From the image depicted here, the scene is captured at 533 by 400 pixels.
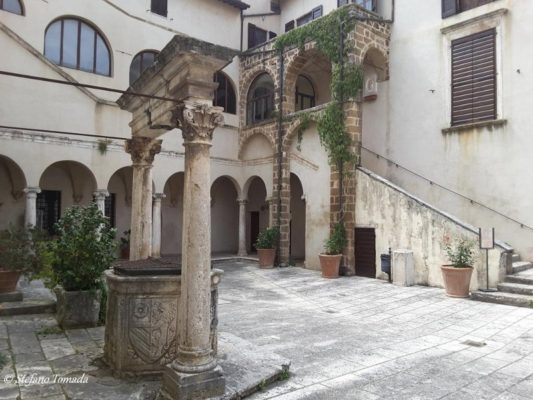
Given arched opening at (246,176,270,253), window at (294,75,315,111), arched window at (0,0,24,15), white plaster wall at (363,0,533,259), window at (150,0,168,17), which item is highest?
window at (150,0,168,17)

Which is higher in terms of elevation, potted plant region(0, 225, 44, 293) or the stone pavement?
potted plant region(0, 225, 44, 293)

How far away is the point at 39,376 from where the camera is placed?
439 cm

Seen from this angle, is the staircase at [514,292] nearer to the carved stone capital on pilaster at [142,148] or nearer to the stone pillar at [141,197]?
the stone pillar at [141,197]

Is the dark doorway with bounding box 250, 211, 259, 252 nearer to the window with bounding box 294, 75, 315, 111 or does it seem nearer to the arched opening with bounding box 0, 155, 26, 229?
the window with bounding box 294, 75, 315, 111

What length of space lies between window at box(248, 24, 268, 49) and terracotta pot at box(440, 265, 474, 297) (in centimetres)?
1356

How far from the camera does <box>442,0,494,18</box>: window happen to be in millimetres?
12312

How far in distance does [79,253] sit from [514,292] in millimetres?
8627

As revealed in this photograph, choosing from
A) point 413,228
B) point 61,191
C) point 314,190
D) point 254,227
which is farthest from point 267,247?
point 61,191

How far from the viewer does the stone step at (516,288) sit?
28.9ft

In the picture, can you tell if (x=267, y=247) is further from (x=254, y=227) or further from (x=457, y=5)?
(x=457, y=5)

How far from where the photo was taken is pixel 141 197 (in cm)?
655

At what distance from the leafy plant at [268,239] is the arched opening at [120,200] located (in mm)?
5325

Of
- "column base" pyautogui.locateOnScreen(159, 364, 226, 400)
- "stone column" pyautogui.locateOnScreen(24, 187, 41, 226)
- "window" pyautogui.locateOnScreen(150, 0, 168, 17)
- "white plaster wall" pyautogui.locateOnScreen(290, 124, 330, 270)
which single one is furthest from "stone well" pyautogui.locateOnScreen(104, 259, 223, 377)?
"window" pyautogui.locateOnScreen(150, 0, 168, 17)

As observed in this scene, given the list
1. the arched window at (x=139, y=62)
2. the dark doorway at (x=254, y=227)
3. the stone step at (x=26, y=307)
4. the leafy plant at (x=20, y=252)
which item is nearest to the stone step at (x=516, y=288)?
the stone step at (x=26, y=307)
